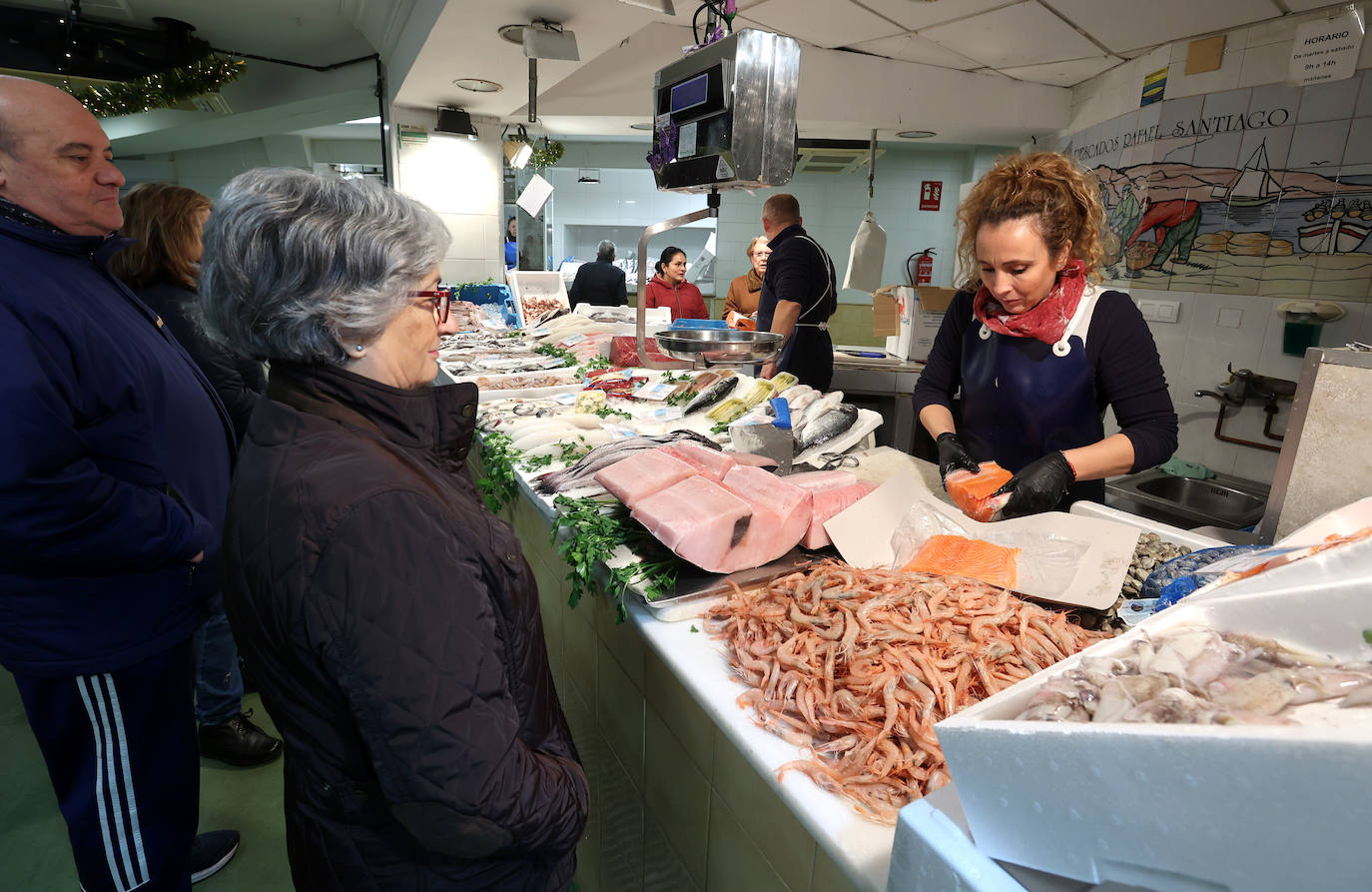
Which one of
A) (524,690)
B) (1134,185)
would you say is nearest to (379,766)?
(524,690)

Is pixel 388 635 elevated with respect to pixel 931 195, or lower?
lower

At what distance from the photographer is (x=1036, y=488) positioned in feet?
6.53

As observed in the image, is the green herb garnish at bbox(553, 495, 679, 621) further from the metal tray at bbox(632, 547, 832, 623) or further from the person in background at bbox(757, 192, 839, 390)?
the person in background at bbox(757, 192, 839, 390)

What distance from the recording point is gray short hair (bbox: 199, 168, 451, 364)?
1117 mm

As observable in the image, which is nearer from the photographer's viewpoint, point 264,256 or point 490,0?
point 264,256

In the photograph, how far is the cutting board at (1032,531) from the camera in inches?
58.7

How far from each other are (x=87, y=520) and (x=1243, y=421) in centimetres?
562

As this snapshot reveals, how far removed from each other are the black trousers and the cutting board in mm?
1979

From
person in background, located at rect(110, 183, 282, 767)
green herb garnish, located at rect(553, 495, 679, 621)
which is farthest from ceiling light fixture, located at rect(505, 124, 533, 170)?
green herb garnish, located at rect(553, 495, 679, 621)

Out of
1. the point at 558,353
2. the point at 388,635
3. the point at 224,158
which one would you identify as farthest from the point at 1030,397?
the point at 224,158

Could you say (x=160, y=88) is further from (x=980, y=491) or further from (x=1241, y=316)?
(x=1241, y=316)

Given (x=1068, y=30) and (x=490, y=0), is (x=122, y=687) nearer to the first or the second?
(x=490, y=0)

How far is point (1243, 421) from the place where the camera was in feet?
14.5

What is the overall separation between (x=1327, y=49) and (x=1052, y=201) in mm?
3297
